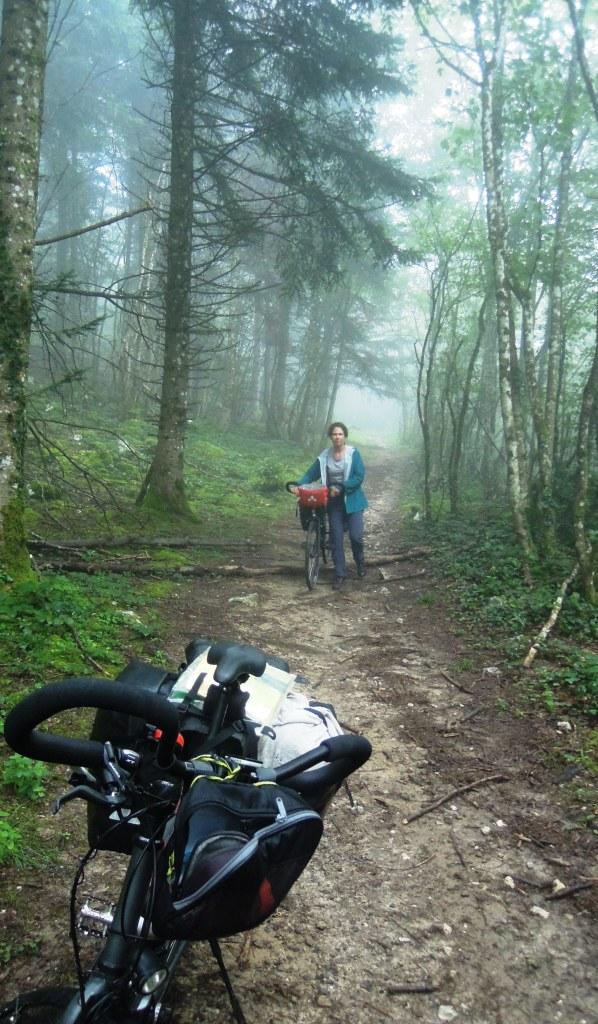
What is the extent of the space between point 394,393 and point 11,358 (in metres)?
25.4

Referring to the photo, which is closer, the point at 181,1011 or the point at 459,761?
the point at 181,1011

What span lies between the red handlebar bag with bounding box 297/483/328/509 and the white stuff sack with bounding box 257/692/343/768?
19.9 feet

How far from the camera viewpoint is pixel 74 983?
93.1 inches

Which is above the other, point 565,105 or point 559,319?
point 565,105

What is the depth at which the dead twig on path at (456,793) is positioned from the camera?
12.3 ft

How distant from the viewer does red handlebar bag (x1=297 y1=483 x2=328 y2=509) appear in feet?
27.5

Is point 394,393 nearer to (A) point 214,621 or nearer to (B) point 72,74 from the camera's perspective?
(B) point 72,74

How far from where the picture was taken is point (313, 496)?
8383mm

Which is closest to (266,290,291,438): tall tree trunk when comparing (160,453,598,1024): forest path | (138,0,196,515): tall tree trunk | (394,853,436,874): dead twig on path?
(138,0,196,515): tall tree trunk

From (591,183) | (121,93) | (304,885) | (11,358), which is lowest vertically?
(304,885)

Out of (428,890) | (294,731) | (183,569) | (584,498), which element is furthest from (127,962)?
(183,569)

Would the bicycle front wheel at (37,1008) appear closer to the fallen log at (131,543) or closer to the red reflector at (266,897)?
the red reflector at (266,897)

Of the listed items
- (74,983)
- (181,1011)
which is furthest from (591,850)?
(74,983)

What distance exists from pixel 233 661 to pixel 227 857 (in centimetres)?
60
